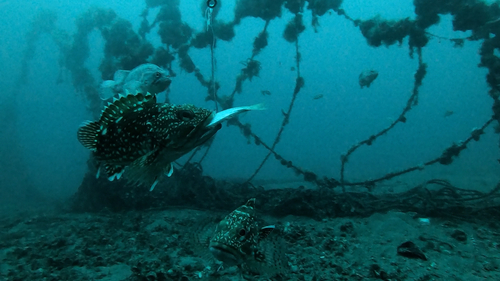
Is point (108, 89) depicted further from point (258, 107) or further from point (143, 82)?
point (258, 107)

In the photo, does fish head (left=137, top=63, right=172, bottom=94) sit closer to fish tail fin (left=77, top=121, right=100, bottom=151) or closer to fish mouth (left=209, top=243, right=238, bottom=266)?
fish tail fin (left=77, top=121, right=100, bottom=151)

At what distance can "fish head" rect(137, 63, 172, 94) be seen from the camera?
5.26 metres

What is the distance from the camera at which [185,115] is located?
6.41ft

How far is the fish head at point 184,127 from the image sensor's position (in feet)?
6.04

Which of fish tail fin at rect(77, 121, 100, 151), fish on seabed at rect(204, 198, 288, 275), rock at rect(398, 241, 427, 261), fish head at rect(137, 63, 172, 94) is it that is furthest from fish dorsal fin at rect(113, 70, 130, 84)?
Result: rock at rect(398, 241, 427, 261)

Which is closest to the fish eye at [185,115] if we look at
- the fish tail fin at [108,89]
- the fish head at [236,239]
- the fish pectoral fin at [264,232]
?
the fish head at [236,239]

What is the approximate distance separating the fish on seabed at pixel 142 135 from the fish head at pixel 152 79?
3.39 metres

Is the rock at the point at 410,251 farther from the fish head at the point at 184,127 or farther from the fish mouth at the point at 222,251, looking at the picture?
the fish head at the point at 184,127

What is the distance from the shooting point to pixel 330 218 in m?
5.82

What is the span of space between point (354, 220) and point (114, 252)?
485 centimetres

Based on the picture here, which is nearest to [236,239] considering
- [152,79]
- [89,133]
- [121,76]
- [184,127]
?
[184,127]

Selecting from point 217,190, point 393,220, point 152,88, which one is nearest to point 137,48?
point 152,88

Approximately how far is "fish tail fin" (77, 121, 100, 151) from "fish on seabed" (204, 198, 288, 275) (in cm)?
153

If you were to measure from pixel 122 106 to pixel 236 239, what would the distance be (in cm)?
177
